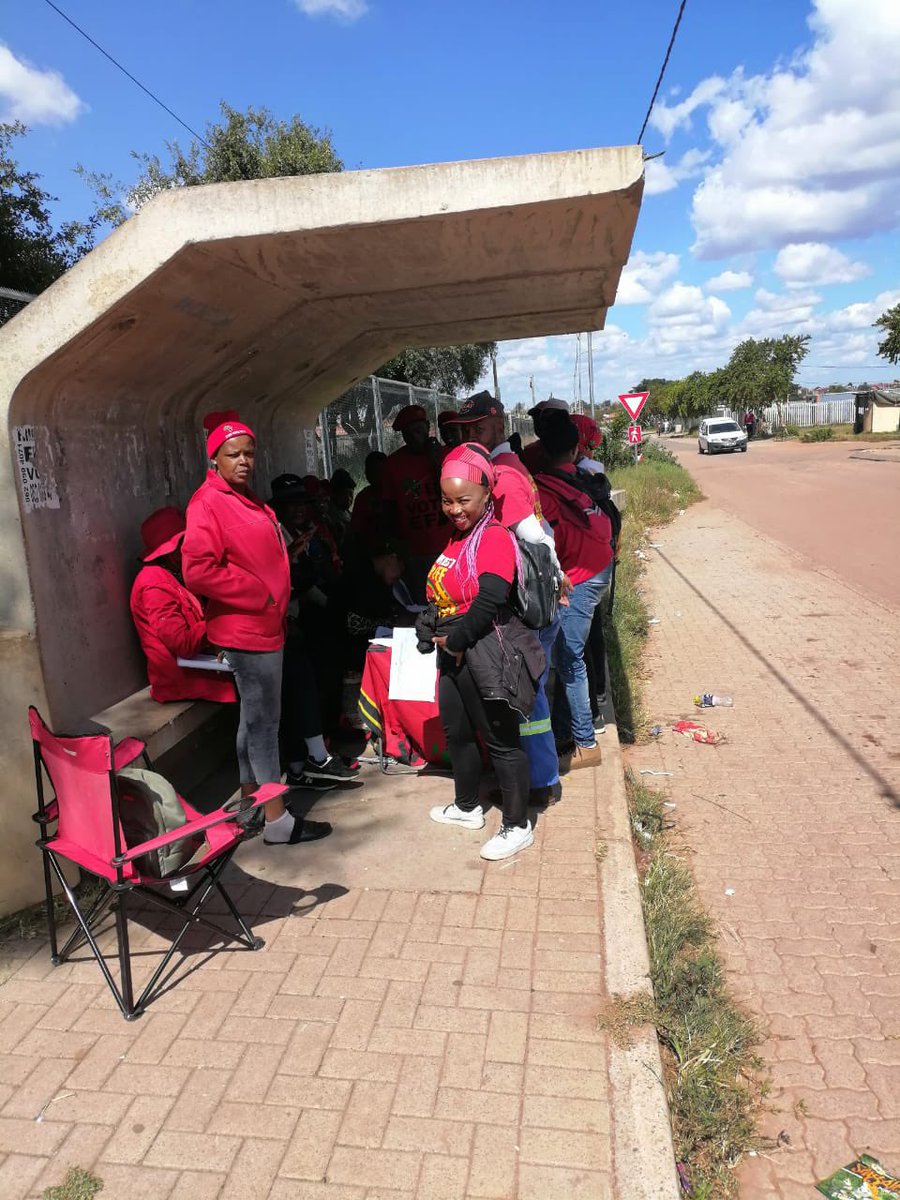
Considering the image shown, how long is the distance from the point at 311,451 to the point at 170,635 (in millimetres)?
3978

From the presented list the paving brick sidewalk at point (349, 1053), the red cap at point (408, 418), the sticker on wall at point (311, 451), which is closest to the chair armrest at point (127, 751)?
the paving brick sidewalk at point (349, 1053)

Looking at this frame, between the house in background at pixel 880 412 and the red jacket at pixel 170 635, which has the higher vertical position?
the house in background at pixel 880 412

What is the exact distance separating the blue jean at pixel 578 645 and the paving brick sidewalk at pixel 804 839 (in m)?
0.83

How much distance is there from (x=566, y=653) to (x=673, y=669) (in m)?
3.43

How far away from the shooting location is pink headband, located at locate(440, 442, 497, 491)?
349 centimetres

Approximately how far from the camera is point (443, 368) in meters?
22.6

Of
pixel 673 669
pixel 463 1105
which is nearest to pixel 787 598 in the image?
pixel 673 669

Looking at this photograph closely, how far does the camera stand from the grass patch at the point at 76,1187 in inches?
87.4

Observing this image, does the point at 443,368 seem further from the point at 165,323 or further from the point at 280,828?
the point at 280,828

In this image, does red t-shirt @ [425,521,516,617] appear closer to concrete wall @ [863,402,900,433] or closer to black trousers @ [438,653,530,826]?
Result: black trousers @ [438,653,530,826]

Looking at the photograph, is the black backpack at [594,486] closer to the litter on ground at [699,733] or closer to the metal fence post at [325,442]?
the litter on ground at [699,733]

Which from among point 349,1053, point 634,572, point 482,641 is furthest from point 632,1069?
point 634,572

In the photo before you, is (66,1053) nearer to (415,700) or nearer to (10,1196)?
(10,1196)

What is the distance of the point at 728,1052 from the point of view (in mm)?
2824
